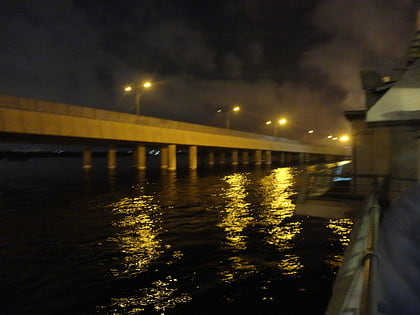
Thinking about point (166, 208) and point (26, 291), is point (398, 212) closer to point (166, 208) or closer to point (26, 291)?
point (26, 291)

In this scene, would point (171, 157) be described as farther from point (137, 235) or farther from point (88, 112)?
point (137, 235)

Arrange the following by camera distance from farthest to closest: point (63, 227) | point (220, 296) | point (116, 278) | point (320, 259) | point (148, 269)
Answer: point (63, 227) < point (320, 259) < point (148, 269) < point (116, 278) < point (220, 296)

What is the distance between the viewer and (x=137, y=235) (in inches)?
471

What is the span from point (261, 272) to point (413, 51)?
10.7 m

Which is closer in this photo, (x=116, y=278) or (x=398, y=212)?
(x=398, y=212)

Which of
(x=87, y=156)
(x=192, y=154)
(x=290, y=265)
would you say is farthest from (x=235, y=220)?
(x=87, y=156)

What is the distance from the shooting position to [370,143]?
1400cm

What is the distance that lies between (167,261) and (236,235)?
12.4ft

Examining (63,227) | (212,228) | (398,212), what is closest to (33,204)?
(63,227)

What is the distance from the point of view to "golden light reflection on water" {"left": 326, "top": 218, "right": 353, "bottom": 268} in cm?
915

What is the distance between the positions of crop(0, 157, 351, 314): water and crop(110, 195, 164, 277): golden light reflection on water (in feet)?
0.13

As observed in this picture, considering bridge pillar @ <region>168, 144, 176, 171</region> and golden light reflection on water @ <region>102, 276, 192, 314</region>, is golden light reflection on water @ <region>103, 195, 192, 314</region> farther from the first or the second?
bridge pillar @ <region>168, 144, 176, 171</region>

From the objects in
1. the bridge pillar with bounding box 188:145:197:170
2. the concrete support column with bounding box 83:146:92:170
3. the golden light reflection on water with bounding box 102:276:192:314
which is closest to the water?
the golden light reflection on water with bounding box 102:276:192:314

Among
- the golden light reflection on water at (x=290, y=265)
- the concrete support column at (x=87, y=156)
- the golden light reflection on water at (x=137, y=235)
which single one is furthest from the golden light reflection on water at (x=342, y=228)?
the concrete support column at (x=87, y=156)
